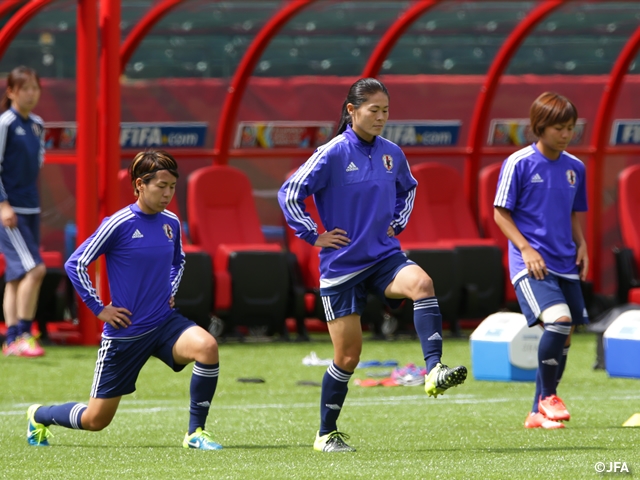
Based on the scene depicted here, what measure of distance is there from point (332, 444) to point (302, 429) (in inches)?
40.5

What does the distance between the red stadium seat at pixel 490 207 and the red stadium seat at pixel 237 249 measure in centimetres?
226

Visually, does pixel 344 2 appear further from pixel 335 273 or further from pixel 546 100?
pixel 335 273

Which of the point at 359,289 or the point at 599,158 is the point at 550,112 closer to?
the point at 359,289

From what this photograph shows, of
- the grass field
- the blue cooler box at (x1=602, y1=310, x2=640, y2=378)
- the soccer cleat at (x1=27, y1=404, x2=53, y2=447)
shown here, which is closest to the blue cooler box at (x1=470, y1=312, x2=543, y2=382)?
the grass field

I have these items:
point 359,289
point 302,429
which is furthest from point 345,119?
point 302,429

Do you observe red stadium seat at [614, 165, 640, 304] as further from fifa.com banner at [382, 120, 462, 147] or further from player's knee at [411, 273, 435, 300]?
player's knee at [411, 273, 435, 300]

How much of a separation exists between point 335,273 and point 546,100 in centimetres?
166

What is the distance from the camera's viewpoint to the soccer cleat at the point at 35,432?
6.79 m

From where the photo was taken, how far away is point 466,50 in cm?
1414

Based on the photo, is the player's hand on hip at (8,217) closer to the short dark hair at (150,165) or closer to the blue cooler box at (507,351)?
the blue cooler box at (507,351)

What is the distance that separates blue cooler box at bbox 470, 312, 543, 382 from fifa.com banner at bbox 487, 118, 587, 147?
475 centimetres

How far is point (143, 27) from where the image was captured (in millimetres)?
12648

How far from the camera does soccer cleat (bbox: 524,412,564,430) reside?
7148mm

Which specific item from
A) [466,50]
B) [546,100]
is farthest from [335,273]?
[466,50]
